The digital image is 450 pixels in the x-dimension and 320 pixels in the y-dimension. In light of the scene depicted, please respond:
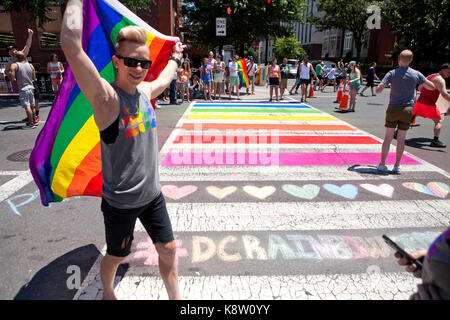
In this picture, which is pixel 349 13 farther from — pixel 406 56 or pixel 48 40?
pixel 406 56

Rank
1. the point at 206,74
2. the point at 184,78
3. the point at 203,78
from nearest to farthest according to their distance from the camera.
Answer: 1. the point at 184,78
2. the point at 206,74
3. the point at 203,78

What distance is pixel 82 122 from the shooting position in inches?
117

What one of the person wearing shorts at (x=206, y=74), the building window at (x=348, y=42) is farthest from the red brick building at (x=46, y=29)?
the building window at (x=348, y=42)

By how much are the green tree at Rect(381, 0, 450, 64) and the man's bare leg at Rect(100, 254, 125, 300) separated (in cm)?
3709

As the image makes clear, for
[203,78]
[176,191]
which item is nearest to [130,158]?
[176,191]

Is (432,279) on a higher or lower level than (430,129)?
higher

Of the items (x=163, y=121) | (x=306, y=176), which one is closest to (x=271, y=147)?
(x=306, y=176)

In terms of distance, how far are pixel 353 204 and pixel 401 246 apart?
308 centimetres

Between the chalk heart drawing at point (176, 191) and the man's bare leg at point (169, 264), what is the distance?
229 centimetres

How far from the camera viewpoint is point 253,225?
389 centimetres

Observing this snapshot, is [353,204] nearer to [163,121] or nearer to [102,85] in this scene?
[102,85]

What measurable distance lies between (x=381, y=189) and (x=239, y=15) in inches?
852

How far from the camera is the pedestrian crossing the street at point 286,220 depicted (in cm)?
283
